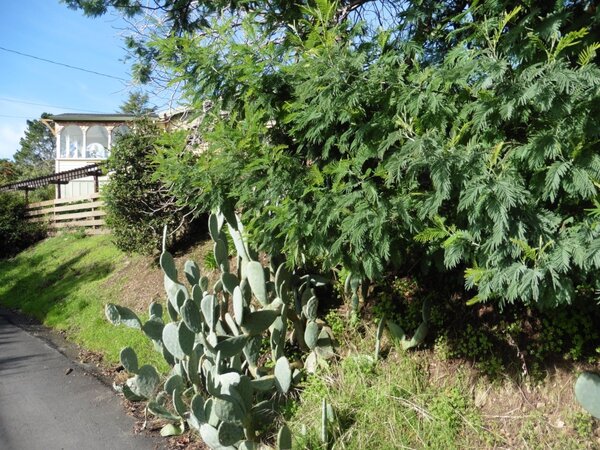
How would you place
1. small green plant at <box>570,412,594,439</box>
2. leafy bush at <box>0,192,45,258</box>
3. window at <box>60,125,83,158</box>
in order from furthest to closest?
window at <box>60,125,83,158</box>
leafy bush at <box>0,192,45,258</box>
small green plant at <box>570,412,594,439</box>

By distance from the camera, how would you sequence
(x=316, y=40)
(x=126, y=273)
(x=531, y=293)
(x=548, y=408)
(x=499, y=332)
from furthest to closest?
(x=126, y=273), (x=499, y=332), (x=548, y=408), (x=316, y=40), (x=531, y=293)

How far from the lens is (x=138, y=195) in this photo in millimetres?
10328

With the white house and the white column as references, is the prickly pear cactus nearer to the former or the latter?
the white house

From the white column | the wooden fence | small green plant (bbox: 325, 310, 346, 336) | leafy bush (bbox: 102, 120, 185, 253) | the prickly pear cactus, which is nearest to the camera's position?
the prickly pear cactus

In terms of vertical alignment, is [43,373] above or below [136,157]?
below

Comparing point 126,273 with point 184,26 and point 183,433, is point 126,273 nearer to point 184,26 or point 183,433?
point 184,26

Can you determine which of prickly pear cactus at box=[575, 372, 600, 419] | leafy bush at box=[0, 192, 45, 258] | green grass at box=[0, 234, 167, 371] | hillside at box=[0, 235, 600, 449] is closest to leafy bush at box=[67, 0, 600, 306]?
prickly pear cactus at box=[575, 372, 600, 419]

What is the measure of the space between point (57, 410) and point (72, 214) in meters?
13.4

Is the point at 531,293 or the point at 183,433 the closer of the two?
the point at 531,293

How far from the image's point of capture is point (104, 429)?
5.46 m

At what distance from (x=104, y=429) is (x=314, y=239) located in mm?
3007

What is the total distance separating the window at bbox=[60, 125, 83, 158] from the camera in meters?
32.1

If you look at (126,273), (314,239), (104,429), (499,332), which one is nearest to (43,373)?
(104,429)

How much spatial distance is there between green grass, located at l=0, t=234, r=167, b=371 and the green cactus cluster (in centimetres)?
155
